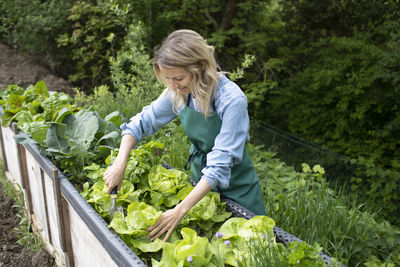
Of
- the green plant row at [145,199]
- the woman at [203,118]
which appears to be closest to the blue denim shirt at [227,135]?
the woman at [203,118]

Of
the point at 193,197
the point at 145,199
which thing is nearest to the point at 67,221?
the point at 145,199

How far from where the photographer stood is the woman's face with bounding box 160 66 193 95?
1802 millimetres

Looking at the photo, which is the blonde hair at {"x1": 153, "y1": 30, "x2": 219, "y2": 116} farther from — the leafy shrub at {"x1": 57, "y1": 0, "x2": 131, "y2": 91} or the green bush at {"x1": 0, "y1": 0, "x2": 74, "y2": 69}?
the green bush at {"x1": 0, "y1": 0, "x2": 74, "y2": 69}

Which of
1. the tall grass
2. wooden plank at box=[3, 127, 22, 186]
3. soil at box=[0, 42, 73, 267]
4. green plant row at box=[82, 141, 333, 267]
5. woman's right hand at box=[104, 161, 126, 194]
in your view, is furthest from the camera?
wooden plank at box=[3, 127, 22, 186]

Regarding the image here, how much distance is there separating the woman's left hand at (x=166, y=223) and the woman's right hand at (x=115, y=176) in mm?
401

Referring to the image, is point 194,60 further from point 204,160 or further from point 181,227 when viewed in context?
point 181,227

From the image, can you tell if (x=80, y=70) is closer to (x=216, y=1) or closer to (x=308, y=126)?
(x=216, y=1)

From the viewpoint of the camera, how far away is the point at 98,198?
1953 mm

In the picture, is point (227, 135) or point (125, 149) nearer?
point (227, 135)

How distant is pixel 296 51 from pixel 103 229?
7.12 metres

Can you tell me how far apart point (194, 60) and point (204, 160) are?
0.69m

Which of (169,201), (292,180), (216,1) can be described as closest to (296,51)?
(216,1)

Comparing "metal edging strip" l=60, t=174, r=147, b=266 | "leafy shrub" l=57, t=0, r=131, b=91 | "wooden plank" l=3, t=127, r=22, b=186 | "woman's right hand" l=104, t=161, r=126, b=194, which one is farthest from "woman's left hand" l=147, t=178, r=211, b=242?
"leafy shrub" l=57, t=0, r=131, b=91

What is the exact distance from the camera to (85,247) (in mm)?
2057
